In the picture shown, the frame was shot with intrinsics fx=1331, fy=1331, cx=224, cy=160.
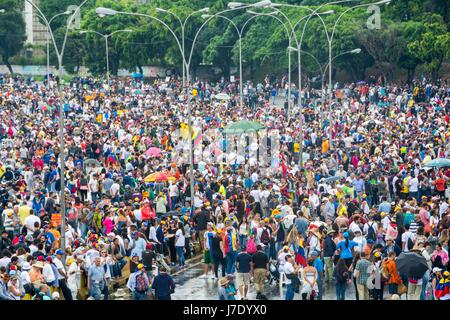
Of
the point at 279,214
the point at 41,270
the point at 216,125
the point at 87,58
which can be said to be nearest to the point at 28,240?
the point at 41,270

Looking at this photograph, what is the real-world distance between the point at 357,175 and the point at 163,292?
547 inches

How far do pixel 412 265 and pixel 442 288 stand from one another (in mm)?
1065

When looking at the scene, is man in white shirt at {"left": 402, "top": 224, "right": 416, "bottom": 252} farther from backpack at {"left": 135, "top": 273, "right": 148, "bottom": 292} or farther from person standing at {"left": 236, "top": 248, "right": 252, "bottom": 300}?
backpack at {"left": 135, "top": 273, "right": 148, "bottom": 292}

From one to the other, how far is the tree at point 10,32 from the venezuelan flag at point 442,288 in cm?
8854

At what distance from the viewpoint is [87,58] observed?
9275cm

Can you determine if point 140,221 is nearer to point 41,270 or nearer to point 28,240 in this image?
point 28,240

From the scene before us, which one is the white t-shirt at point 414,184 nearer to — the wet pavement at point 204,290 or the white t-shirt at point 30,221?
the wet pavement at point 204,290

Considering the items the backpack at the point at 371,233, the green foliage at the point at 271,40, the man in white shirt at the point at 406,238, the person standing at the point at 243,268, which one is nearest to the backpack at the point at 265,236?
→ the backpack at the point at 371,233

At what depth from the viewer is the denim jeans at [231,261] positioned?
24.8 meters

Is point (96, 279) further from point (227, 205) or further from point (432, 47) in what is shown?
point (432, 47)

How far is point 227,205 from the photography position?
94.9ft

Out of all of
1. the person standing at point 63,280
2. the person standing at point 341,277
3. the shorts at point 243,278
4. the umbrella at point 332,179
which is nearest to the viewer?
the person standing at point 63,280

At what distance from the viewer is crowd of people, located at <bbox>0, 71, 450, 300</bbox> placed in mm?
21516

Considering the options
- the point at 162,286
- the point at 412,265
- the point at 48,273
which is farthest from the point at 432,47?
the point at 48,273
